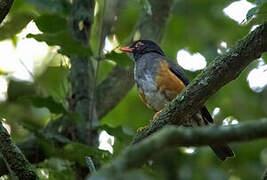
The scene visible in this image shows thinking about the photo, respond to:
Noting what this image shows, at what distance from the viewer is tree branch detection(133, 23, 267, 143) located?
4297 mm

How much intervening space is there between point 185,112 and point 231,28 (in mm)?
5019

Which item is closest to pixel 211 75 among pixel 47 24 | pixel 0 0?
pixel 0 0

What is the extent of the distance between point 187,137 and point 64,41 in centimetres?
318

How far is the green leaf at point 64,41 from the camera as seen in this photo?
542 centimetres

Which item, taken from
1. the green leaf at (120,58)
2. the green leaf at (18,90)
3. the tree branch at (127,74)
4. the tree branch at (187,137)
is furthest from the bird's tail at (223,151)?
the tree branch at (187,137)

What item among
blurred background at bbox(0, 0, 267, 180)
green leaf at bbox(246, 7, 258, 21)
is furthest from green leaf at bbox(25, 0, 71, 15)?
green leaf at bbox(246, 7, 258, 21)

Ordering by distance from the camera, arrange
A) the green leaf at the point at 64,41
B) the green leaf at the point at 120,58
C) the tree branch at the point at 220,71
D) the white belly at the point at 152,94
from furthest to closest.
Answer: the white belly at the point at 152,94 → the green leaf at the point at 120,58 → the green leaf at the point at 64,41 → the tree branch at the point at 220,71

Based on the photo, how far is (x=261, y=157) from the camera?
7.99 m

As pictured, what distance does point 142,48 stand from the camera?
7.70m

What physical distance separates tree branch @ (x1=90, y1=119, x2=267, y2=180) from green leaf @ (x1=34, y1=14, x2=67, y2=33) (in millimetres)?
3413

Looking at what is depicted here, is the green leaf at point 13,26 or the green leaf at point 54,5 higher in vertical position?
the green leaf at point 54,5

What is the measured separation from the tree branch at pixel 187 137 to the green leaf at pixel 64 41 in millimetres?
2975

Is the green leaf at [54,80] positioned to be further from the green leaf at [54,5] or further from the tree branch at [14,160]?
the tree branch at [14,160]

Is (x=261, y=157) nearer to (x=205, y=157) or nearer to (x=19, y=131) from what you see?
(x=205, y=157)
